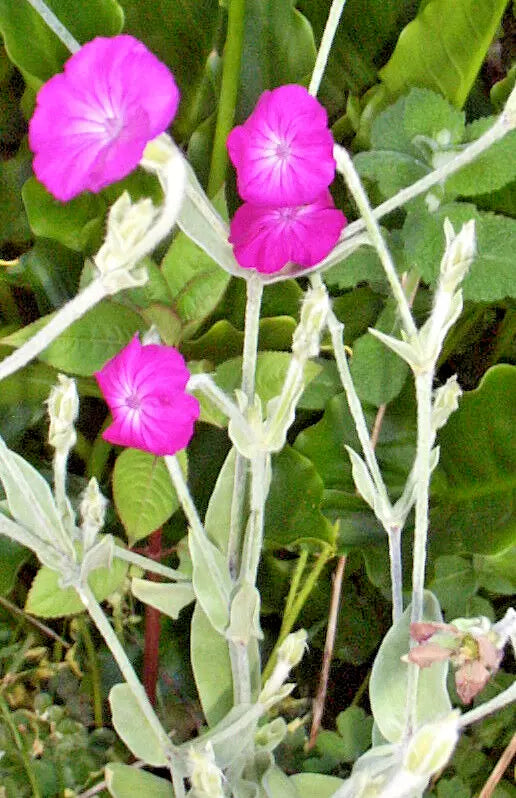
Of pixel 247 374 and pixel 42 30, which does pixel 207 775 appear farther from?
pixel 42 30

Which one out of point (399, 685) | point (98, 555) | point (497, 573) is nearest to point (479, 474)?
point (497, 573)

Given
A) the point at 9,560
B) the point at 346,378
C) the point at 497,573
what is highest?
the point at 346,378

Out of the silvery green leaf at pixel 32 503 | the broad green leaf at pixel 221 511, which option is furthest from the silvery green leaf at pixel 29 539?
the broad green leaf at pixel 221 511

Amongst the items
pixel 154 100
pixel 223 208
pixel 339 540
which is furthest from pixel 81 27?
pixel 339 540

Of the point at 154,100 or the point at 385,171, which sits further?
the point at 385,171

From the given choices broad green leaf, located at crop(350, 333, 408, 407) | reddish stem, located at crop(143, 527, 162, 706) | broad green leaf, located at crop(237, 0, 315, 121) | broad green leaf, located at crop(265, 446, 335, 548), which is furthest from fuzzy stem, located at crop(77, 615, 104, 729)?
broad green leaf, located at crop(237, 0, 315, 121)

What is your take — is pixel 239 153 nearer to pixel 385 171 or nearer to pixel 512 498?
pixel 385 171

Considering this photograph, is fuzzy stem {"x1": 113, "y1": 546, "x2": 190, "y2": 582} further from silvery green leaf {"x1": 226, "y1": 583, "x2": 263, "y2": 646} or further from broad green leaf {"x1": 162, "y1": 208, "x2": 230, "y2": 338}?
broad green leaf {"x1": 162, "y1": 208, "x2": 230, "y2": 338}

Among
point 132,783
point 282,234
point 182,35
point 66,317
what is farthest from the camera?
point 182,35
